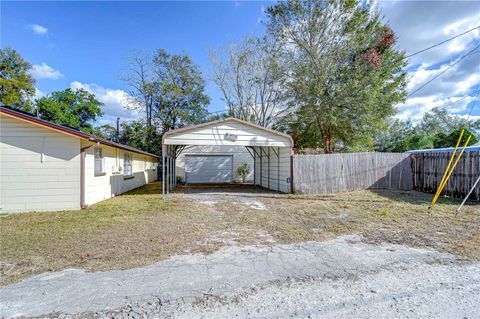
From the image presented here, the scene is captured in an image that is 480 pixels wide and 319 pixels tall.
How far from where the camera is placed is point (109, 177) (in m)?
9.78

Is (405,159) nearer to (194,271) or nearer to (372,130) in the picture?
(372,130)

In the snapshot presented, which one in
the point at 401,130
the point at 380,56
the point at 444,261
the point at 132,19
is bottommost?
the point at 444,261

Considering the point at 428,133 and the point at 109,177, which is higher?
the point at 428,133

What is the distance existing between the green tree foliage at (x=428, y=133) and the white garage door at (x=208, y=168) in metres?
12.5

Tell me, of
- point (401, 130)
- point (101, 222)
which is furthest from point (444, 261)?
point (401, 130)

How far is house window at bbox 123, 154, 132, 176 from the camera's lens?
1201 cm

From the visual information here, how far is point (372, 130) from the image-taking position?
1513 centimetres

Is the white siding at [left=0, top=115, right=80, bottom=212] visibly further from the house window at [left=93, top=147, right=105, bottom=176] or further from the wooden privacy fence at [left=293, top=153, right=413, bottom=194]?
the wooden privacy fence at [left=293, top=153, right=413, bottom=194]

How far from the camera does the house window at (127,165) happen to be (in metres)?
12.0

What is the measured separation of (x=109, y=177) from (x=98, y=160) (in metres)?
1.18

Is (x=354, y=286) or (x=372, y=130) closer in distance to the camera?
(x=354, y=286)

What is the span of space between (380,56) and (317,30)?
425cm

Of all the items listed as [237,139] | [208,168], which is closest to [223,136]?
[237,139]

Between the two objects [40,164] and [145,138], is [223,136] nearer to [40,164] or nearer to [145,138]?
[40,164]
